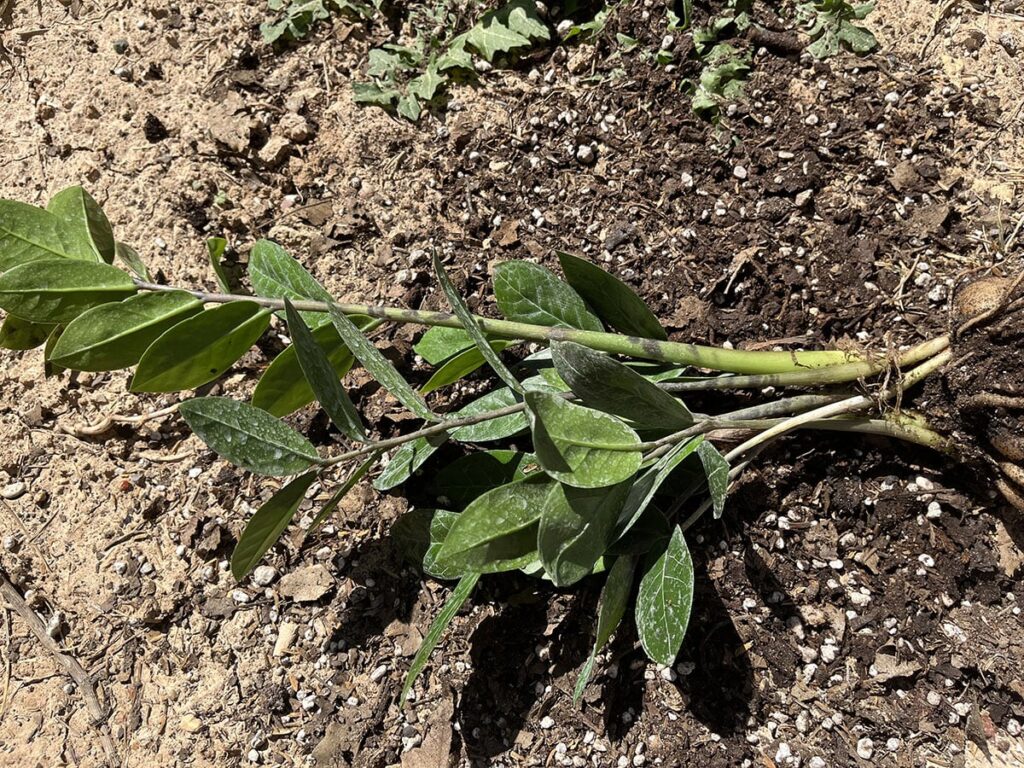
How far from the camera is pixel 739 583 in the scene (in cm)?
163

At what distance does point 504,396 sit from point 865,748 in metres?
1.01

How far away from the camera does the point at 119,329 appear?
1402 millimetres

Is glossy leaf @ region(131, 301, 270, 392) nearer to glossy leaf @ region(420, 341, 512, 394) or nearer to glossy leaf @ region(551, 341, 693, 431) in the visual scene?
glossy leaf @ region(420, 341, 512, 394)

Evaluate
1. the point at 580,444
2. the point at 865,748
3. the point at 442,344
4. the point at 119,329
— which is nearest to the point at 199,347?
the point at 119,329

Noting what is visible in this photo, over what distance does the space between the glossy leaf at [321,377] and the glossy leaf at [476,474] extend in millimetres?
335

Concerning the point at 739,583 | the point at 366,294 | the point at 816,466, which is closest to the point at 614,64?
the point at 366,294

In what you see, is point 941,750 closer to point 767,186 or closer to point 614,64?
point 767,186

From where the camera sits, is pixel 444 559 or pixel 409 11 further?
pixel 409 11

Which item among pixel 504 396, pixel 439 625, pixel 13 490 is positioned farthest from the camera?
pixel 13 490

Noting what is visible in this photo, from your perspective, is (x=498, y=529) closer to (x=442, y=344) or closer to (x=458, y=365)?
(x=458, y=365)

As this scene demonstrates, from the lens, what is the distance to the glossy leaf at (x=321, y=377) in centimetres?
122

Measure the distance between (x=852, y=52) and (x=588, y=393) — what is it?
1.24 metres

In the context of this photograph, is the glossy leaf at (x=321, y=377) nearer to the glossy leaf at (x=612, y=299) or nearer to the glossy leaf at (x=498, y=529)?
the glossy leaf at (x=498, y=529)

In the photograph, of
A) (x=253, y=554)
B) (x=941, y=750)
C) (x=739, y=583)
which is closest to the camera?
(x=253, y=554)
